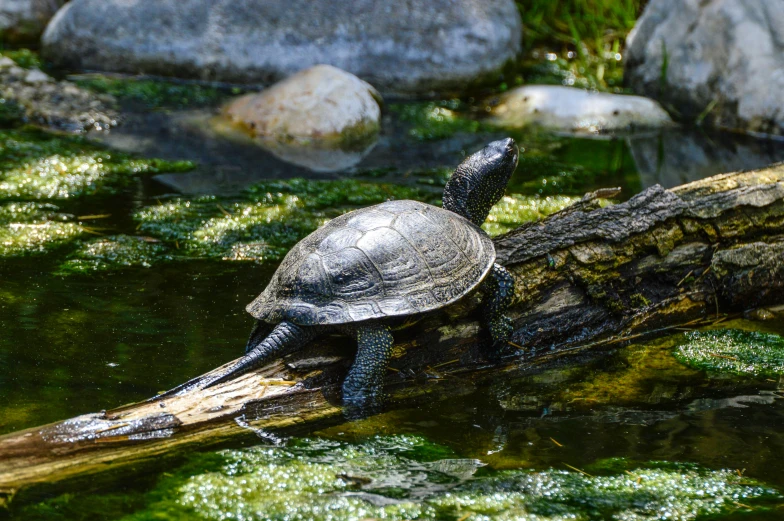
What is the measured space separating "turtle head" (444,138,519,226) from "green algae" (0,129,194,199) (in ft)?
9.38

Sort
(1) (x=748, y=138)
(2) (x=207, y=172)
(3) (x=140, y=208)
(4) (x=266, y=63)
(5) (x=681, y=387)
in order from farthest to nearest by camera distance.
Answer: (4) (x=266, y=63) < (1) (x=748, y=138) < (2) (x=207, y=172) < (3) (x=140, y=208) < (5) (x=681, y=387)

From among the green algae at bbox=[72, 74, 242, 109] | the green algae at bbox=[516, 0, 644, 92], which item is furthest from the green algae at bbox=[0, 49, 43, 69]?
the green algae at bbox=[516, 0, 644, 92]

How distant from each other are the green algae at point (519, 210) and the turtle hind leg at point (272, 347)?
223 cm

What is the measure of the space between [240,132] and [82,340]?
3.90m

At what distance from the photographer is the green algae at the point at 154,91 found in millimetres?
7887

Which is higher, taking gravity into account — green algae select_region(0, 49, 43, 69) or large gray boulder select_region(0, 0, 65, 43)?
large gray boulder select_region(0, 0, 65, 43)

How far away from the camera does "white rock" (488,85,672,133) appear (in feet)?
26.7

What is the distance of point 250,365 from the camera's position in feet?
9.90

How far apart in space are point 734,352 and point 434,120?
4.75m

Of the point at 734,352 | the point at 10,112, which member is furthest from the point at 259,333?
the point at 10,112

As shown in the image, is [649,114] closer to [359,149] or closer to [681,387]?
[359,149]

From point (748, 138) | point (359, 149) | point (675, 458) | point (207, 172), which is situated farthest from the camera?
point (748, 138)

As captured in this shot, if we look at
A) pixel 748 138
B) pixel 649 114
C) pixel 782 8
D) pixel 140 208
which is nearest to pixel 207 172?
pixel 140 208

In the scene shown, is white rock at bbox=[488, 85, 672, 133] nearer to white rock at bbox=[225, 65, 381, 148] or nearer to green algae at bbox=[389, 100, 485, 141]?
green algae at bbox=[389, 100, 485, 141]
